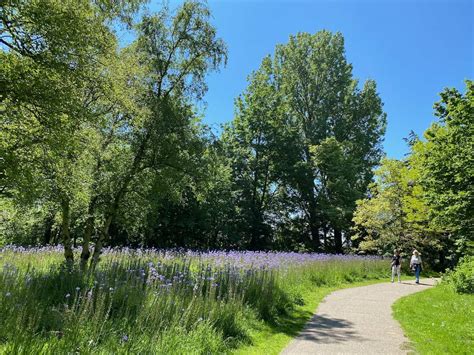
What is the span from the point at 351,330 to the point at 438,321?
2.68 metres

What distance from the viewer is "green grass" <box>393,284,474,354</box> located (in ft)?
22.8

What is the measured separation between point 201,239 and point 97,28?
26.6 meters

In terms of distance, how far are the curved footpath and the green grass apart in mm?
282

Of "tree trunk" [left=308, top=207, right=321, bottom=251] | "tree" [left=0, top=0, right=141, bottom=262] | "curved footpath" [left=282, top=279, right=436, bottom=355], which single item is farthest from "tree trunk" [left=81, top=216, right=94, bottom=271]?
"tree trunk" [left=308, top=207, right=321, bottom=251]

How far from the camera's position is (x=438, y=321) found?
362 inches

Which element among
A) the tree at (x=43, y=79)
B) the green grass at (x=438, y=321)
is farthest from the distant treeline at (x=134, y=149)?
the green grass at (x=438, y=321)

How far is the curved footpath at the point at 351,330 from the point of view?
6.66m

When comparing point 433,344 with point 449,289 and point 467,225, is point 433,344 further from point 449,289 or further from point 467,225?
point 467,225

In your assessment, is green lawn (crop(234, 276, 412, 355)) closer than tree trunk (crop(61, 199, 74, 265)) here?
Yes

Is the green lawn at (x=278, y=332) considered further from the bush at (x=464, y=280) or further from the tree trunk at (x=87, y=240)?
the tree trunk at (x=87, y=240)

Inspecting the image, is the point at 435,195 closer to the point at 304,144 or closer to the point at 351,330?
the point at 351,330

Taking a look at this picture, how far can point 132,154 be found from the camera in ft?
40.5

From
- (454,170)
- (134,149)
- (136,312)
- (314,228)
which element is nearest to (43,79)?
(136,312)

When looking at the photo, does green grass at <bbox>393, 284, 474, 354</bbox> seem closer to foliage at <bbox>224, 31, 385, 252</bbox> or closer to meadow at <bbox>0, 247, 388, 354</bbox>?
meadow at <bbox>0, 247, 388, 354</bbox>
